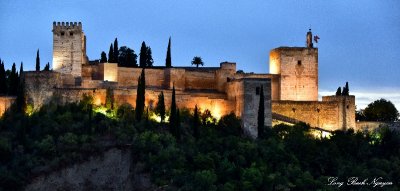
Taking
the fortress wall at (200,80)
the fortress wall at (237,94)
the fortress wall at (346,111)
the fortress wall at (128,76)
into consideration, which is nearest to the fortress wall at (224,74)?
the fortress wall at (200,80)

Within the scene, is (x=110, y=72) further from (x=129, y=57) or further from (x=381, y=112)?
(x=381, y=112)

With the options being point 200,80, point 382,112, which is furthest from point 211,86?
point 382,112

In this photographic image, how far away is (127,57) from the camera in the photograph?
55.8 m

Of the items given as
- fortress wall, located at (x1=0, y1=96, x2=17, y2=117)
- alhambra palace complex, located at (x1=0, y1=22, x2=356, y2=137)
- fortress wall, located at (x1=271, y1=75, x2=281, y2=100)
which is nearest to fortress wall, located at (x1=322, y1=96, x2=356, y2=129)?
alhambra palace complex, located at (x1=0, y1=22, x2=356, y2=137)

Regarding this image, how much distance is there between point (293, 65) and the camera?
5341 centimetres

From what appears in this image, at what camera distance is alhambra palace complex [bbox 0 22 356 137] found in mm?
45688

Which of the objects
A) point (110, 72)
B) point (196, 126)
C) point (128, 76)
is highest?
point (110, 72)

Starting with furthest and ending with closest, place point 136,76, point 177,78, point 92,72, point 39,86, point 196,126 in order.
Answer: point 177,78
point 136,76
point 92,72
point 39,86
point 196,126

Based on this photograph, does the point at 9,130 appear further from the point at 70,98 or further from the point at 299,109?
the point at 299,109

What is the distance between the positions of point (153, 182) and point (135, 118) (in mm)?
6595

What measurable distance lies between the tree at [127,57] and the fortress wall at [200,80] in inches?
217

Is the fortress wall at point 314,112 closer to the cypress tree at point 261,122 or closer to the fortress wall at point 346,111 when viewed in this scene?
the fortress wall at point 346,111

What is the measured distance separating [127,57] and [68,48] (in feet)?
23.7

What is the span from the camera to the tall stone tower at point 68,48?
48.8 m
